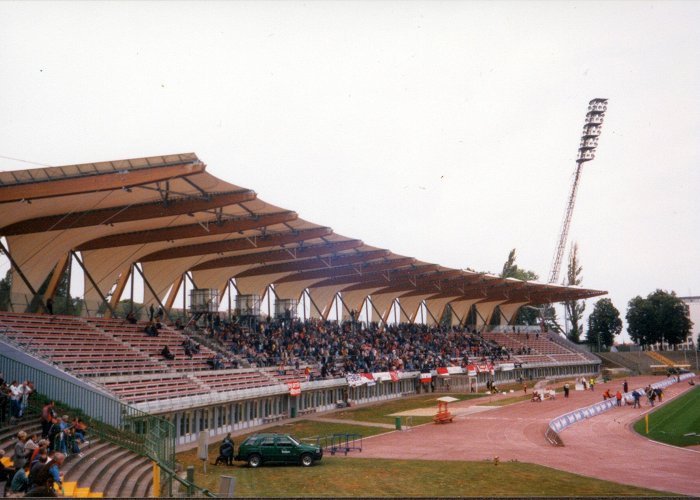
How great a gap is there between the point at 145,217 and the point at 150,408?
35.6 ft

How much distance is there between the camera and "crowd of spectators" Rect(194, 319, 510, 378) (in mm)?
49500

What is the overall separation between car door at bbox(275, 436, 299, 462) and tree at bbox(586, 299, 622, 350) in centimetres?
10128

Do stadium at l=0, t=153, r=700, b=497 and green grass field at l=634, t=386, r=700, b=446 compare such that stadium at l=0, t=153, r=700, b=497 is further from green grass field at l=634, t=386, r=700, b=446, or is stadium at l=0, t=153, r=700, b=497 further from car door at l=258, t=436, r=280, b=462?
car door at l=258, t=436, r=280, b=462

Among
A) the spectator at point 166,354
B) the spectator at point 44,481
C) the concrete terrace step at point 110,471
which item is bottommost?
the concrete terrace step at point 110,471

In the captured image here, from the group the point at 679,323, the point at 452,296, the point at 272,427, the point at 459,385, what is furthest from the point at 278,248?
the point at 679,323

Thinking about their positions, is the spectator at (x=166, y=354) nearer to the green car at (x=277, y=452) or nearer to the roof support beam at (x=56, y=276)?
the roof support beam at (x=56, y=276)

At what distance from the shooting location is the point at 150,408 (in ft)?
94.2

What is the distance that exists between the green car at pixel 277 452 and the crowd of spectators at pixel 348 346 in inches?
744

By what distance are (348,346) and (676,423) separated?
1085 inches

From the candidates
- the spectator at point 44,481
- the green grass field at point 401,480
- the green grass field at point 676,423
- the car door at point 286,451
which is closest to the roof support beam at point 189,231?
the green grass field at point 401,480

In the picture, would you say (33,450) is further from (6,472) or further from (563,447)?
(563,447)

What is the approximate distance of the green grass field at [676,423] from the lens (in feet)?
111

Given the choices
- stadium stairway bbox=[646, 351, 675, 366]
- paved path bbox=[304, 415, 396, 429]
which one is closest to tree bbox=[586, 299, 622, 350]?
stadium stairway bbox=[646, 351, 675, 366]

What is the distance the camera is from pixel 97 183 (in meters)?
28.2
